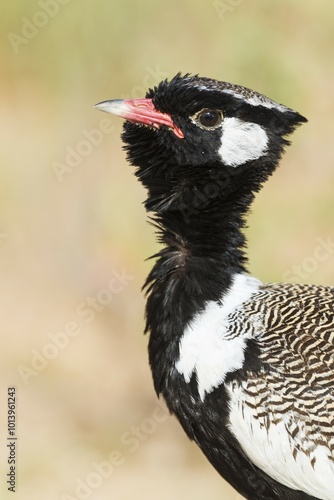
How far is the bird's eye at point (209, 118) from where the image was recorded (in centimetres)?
327

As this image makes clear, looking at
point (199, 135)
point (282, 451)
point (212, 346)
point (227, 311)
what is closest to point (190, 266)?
point (227, 311)

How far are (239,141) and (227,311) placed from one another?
65 centimetres

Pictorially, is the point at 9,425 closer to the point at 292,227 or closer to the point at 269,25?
the point at 292,227

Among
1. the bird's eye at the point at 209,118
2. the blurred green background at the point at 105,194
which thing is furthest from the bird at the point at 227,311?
the blurred green background at the point at 105,194

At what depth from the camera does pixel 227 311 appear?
330 centimetres

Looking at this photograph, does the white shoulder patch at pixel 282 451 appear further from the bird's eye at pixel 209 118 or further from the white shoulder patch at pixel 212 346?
the bird's eye at pixel 209 118

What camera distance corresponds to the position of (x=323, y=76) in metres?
6.73

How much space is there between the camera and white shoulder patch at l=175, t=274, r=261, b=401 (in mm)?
3139

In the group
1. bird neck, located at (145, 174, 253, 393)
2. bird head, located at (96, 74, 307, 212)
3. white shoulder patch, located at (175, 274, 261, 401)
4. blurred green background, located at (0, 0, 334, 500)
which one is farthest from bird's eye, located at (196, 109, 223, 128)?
blurred green background, located at (0, 0, 334, 500)

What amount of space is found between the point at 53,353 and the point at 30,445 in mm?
672

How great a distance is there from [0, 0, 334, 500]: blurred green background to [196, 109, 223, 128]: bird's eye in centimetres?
266

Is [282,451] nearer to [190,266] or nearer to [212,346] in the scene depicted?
[212,346]

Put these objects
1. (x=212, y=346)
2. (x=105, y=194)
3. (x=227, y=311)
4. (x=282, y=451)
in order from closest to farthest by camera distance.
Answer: (x=282, y=451) → (x=212, y=346) → (x=227, y=311) → (x=105, y=194)

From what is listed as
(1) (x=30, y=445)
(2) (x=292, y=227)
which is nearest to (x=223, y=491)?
(1) (x=30, y=445)
